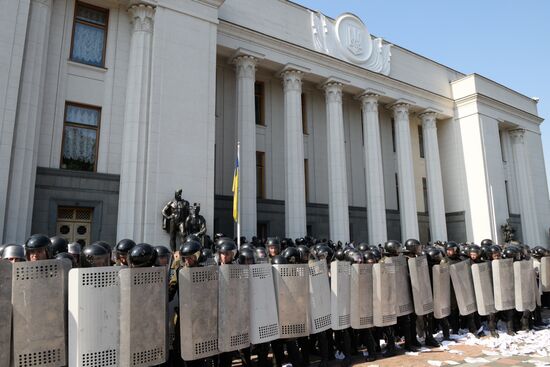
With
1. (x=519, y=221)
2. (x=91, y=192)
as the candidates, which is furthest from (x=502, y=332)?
(x=519, y=221)

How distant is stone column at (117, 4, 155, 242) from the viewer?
1429 cm

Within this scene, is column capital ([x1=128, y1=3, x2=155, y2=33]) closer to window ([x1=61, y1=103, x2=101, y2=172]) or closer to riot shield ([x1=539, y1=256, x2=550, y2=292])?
window ([x1=61, y1=103, x2=101, y2=172])

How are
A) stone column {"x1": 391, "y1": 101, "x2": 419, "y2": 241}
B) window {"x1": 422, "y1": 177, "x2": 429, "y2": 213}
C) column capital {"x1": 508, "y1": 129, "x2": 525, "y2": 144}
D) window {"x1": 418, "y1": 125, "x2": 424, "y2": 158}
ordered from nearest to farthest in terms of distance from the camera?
stone column {"x1": 391, "y1": 101, "x2": 419, "y2": 241} → window {"x1": 422, "y1": 177, "x2": 429, "y2": 213} → window {"x1": 418, "y1": 125, "x2": 424, "y2": 158} → column capital {"x1": 508, "y1": 129, "x2": 525, "y2": 144}

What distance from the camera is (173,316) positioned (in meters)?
5.23

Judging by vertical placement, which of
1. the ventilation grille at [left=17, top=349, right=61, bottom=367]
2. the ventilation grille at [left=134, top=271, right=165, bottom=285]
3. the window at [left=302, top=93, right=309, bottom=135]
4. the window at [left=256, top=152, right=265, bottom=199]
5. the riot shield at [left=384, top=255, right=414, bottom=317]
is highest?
the window at [left=302, top=93, right=309, bottom=135]

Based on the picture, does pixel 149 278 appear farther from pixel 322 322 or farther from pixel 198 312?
pixel 322 322

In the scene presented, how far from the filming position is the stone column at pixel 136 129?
14.3 metres

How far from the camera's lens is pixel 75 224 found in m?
14.2

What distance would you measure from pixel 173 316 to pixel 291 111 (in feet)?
53.5

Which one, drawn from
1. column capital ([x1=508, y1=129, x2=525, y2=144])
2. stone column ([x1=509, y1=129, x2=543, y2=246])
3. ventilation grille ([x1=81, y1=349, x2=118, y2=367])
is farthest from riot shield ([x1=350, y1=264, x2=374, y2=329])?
column capital ([x1=508, y1=129, x2=525, y2=144])

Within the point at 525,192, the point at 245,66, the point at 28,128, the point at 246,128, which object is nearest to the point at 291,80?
the point at 245,66

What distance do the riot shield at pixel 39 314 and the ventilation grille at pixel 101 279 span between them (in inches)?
10.3

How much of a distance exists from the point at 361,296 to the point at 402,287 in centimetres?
100

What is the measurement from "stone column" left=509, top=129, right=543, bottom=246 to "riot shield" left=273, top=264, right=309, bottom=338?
30.3 meters
